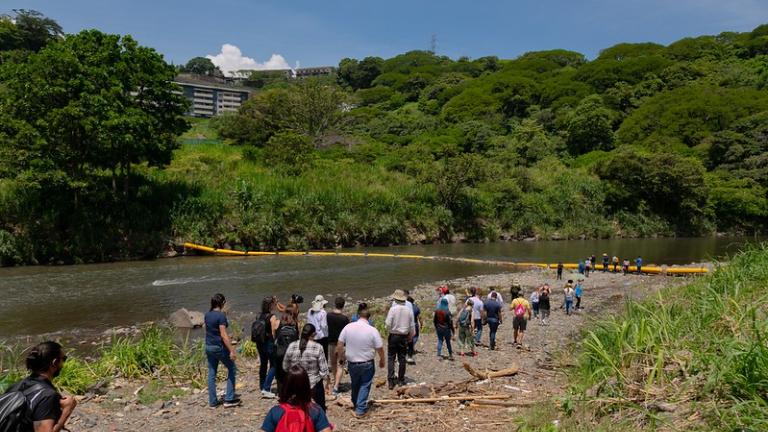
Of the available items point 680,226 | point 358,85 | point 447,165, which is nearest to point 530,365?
point 447,165

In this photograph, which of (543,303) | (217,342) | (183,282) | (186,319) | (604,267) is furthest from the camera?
(604,267)

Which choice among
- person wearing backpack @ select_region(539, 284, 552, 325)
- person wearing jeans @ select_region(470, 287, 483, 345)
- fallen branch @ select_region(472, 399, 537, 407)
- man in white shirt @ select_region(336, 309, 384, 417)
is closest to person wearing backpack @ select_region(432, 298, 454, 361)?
person wearing jeans @ select_region(470, 287, 483, 345)

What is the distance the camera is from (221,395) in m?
9.22

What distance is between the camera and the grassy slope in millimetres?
5625

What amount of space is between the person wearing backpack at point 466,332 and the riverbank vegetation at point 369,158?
860 inches

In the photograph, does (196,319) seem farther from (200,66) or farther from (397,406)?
(200,66)

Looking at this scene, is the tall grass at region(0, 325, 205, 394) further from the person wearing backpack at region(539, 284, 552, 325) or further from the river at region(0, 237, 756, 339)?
the person wearing backpack at region(539, 284, 552, 325)

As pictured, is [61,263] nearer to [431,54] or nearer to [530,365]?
[530,365]

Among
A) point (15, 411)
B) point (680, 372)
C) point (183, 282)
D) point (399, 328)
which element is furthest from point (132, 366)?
point (183, 282)

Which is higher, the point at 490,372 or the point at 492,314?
the point at 492,314

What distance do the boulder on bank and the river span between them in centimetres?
129

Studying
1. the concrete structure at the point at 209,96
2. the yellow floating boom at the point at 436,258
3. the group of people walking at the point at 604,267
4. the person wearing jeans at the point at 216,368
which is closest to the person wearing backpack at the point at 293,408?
the person wearing jeans at the point at 216,368

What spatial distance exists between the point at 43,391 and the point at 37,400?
91mm

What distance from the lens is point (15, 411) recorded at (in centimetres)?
415
